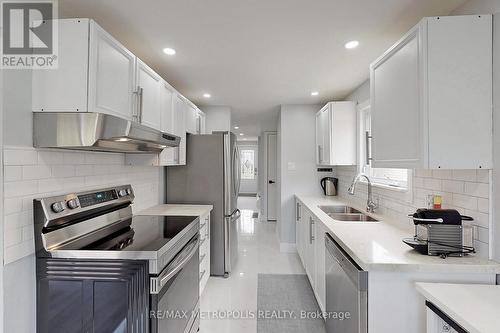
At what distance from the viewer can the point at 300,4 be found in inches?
60.4

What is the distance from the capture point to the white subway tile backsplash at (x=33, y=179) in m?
1.24

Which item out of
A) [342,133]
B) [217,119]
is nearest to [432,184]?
[342,133]

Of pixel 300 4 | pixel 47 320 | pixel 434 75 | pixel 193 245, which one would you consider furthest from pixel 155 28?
pixel 47 320

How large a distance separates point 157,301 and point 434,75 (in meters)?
1.96

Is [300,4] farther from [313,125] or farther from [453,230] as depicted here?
[313,125]

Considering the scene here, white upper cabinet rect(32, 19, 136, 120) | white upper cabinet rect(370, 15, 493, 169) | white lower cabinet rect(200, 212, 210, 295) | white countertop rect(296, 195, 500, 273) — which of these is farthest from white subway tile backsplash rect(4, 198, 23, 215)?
white upper cabinet rect(370, 15, 493, 169)

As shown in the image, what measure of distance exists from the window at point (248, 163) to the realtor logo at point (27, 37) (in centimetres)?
989

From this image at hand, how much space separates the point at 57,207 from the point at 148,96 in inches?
42.4

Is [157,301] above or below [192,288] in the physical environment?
above

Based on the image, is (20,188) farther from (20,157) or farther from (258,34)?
(258,34)

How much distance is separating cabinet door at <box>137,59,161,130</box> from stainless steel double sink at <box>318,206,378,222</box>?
2105 millimetres

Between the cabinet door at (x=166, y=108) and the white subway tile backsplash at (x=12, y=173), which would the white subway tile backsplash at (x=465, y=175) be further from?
the white subway tile backsplash at (x=12, y=173)

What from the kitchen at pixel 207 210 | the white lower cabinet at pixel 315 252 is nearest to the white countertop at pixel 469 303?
the kitchen at pixel 207 210

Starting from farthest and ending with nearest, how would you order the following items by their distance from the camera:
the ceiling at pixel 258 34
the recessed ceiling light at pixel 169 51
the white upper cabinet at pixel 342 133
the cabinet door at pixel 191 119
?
the white upper cabinet at pixel 342 133 < the cabinet door at pixel 191 119 < the recessed ceiling light at pixel 169 51 < the ceiling at pixel 258 34
